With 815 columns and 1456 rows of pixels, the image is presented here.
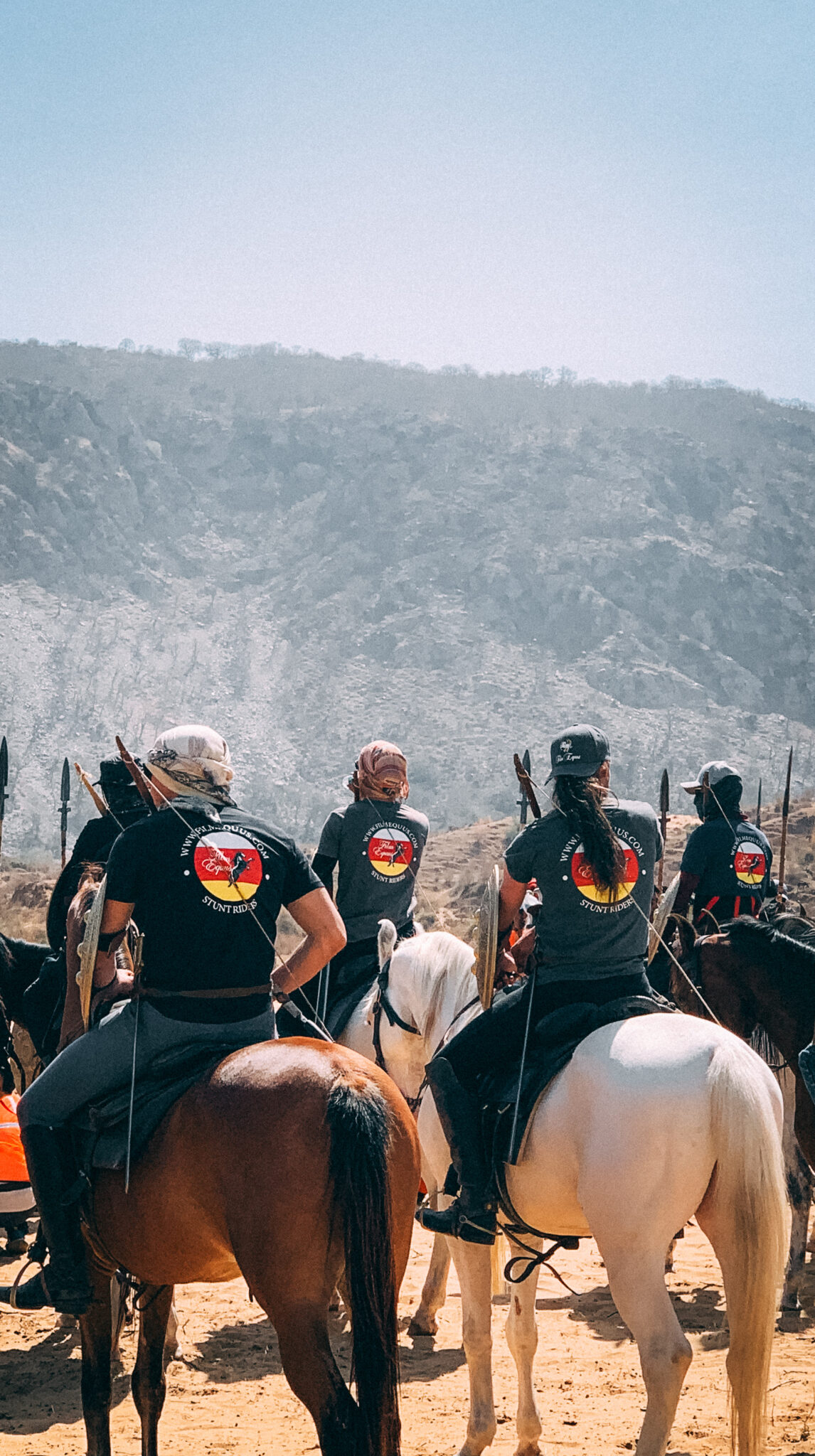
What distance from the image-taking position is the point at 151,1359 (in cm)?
545

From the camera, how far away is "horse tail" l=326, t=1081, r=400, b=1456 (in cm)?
410

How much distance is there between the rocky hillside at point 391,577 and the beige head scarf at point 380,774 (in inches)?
1905

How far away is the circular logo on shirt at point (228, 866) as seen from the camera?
4844 millimetres

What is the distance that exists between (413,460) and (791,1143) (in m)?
81.4

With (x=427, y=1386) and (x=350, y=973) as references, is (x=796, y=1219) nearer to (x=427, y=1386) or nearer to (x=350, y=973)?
(x=427, y=1386)

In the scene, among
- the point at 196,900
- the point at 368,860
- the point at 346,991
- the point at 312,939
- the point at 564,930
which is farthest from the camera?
the point at 368,860

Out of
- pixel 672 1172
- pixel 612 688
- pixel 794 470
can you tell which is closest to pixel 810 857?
pixel 672 1172

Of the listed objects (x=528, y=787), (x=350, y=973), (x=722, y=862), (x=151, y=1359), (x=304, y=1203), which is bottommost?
(x=151, y=1359)

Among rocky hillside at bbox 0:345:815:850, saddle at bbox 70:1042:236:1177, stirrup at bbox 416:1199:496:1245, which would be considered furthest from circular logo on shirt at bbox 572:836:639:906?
rocky hillside at bbox 0:345:815:850

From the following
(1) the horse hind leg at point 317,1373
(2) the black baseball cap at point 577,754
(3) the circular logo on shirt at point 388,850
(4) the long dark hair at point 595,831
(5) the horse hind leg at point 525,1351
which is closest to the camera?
(1) the horse hind leg at point 317,1373

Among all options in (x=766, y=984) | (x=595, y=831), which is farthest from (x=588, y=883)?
(x=766, y=984)

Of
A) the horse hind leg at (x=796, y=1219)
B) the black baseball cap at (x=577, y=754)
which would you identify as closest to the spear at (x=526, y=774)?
the black baseball cap at (x=577, y=754)

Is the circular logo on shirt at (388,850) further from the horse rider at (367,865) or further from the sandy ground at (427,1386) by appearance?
the sandy ground at (427,1386)

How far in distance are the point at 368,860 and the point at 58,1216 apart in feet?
11.9
